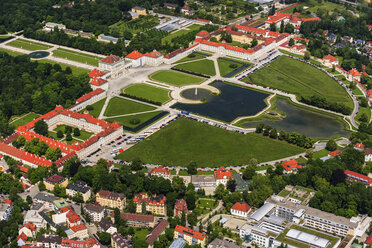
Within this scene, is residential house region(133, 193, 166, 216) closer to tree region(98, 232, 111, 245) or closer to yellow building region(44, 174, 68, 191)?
tree region(98, 232, 111, 245)

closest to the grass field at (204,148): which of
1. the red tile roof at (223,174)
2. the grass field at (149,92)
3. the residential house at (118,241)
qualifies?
the red tile roof at (223,174)

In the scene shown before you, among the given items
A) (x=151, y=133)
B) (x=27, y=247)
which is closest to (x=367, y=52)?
(x=151, y=133)

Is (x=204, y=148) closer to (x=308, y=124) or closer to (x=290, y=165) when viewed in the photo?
(x=290, y=165)

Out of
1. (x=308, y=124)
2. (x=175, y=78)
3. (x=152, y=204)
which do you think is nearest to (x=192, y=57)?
(x=175, y=78)

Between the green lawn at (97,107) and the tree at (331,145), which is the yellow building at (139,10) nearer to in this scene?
the green lawn at (97,107)

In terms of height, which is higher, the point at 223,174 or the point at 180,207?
the point at 223,174

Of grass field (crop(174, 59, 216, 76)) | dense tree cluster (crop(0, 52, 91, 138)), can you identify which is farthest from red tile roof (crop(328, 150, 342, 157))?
dense tree cluster (crop(0, 52, 91, 138))
